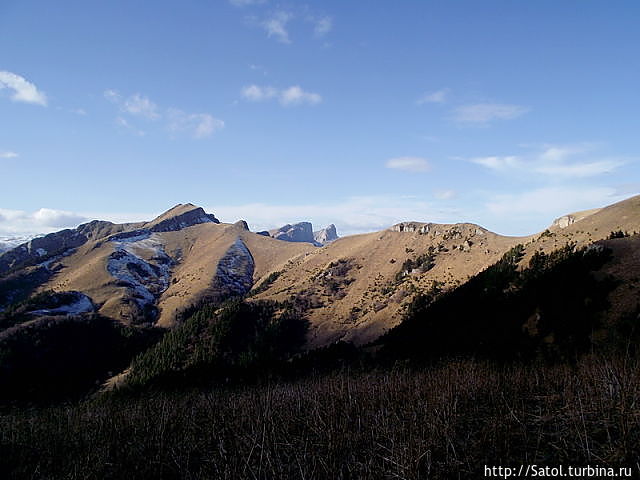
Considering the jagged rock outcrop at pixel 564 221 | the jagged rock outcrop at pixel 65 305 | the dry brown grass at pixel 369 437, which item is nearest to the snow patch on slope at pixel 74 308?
the jagged rock outcrop at pixel 65 305

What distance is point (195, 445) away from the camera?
13.0m

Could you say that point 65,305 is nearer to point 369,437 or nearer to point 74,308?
point 74,308

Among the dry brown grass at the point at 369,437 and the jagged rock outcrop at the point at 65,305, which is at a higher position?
the dry brown grass at the point at 369,437

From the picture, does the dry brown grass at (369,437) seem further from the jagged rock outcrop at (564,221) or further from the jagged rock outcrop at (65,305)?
the jagged rock outcrop at (65,305)

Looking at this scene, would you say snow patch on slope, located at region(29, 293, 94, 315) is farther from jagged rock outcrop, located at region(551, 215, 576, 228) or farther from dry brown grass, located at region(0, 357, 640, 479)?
jagged rock outcrop, located at region(551, 215, 576, 228)

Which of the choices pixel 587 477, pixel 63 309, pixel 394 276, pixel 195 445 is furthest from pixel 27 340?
pixel 587 477

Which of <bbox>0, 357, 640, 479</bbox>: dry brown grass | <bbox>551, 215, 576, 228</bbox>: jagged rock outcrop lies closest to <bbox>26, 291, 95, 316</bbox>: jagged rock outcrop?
<bbox>0, 357, 640, 479</bbox>: dry brown grass

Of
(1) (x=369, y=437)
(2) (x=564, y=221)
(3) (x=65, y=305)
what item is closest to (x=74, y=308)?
(3) (x=65, y=305)

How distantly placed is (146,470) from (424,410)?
A: 9.44 metres

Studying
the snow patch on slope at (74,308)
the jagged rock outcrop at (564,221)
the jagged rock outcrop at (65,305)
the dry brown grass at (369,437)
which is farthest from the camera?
the jagged rock outcrop at (65,305)

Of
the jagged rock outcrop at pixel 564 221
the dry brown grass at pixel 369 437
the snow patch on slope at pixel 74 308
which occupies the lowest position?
the snow patch on slope at pixel 74 308

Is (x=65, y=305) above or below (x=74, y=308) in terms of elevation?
above

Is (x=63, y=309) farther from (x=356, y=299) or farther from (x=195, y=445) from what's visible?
(x=195, y=445)

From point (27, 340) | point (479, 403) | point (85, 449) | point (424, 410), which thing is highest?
point (424, 410)
